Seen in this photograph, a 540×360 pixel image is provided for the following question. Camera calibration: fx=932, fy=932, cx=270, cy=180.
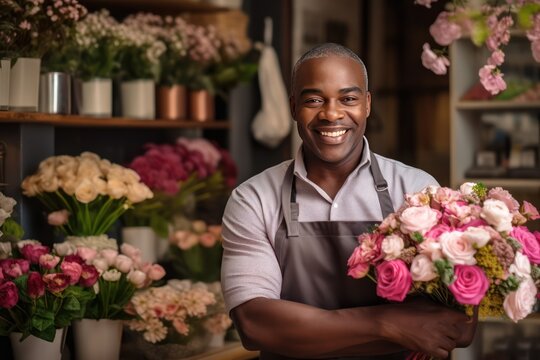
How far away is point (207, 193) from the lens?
3965 mm

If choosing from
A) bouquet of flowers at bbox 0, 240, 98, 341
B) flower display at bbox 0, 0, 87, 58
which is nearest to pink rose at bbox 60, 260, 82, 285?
bouquet of flowers at bbox 0, 240, 98, 341

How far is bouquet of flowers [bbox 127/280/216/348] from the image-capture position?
322cm

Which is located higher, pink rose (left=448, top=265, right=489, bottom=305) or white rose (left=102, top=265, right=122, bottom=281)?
pink rose (left=448, top=265, right=489, bottom=305)

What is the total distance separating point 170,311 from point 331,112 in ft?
4.65

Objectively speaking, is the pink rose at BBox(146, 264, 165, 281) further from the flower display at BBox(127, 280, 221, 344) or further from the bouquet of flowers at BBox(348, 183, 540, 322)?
the bouquet of flowers at BBox(348, 183, 540, 322)

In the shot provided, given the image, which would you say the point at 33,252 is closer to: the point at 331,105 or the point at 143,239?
the point at 143,239

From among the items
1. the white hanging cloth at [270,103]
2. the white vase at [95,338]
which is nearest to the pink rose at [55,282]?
the white vase at [95,338]

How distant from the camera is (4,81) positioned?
2.90 m

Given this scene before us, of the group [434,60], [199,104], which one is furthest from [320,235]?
[199,104]

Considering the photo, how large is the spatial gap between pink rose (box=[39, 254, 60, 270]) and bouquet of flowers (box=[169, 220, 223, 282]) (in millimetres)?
926

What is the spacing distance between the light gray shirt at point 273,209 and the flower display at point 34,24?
1.05 meters

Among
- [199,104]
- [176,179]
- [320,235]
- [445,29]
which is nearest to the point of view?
[320,235]

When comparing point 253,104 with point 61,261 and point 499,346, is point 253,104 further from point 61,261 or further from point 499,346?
point 61,261

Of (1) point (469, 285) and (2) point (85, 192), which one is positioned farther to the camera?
(2) point (85, 192)
